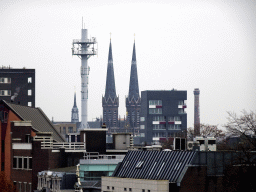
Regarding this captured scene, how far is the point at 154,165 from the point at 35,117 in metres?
36.6

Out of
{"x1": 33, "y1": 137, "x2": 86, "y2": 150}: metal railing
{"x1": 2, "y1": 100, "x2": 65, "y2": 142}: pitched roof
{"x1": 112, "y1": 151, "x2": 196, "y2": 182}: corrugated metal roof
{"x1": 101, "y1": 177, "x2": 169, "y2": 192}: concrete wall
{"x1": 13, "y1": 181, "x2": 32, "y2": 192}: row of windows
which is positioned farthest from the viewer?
{"x1": 2, "y1": 100, "x2": 65, "y2": 142}: pitched roof

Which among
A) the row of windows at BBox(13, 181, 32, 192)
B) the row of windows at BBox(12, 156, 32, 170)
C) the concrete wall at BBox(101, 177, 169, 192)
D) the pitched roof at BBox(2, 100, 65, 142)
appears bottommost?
the row of windows at BBox(13, 181, 32, 192)

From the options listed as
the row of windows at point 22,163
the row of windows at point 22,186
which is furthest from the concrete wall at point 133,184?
the row of windows at point 22,163

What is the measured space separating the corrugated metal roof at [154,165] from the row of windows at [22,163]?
15.5 meters

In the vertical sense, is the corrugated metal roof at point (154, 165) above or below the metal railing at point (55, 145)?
below

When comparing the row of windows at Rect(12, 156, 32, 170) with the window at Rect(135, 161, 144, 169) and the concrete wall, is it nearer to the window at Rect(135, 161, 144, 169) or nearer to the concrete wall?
the concrete wall

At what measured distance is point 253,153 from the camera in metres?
59.9

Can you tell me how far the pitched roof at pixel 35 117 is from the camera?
89.3 meters

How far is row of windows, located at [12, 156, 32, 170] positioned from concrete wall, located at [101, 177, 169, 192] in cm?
1706

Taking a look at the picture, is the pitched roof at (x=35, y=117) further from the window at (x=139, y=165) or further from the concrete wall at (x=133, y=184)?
the window at (x=139, y=165)

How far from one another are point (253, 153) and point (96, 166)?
12365mm

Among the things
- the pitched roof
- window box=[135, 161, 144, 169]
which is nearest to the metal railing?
the pitched roof

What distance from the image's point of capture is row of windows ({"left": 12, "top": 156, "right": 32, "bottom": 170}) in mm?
77312

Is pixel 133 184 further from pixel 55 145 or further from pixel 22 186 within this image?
pixel 22 186
